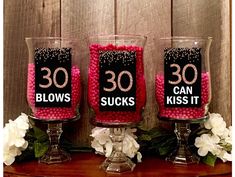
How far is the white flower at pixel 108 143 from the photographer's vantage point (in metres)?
1.30

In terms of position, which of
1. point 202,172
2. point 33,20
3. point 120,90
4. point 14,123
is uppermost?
point 33,20

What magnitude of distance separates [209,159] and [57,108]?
470 mm

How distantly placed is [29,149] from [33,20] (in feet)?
1.37

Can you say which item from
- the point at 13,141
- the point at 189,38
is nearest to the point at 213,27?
the point at 189,38

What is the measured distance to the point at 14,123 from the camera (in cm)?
135

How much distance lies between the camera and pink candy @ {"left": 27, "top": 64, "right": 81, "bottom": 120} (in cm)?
129

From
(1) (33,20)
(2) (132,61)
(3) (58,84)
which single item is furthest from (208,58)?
(1) (33,20)

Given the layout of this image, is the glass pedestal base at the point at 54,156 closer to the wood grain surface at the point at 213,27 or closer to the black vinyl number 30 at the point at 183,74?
the black vinyl number 30 at the point at 183,74

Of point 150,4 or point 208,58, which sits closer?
point 208,58

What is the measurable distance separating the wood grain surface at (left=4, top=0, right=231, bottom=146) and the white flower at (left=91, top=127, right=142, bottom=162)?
108 mm

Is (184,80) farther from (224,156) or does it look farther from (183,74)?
(224,156)

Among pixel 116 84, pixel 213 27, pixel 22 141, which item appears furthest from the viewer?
pixel 213 27

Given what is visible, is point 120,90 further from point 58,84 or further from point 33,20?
point 33,20

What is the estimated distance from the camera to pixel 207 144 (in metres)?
1.33
